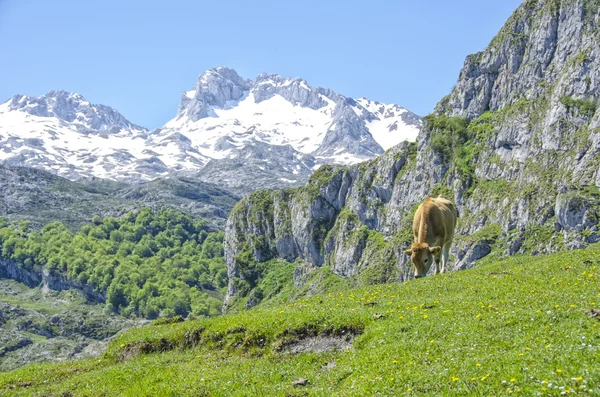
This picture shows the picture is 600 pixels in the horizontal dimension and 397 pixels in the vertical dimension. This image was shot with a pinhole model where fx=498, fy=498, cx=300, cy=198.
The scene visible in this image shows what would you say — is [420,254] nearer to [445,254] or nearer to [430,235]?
[430,235]

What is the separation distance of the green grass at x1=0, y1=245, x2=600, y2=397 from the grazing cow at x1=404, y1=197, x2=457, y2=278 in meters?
2.12

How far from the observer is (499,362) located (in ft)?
49.2

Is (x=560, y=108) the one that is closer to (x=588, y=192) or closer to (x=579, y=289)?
(x=588, y=192)

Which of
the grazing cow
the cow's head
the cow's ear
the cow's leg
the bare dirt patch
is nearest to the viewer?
the bare dirt patch

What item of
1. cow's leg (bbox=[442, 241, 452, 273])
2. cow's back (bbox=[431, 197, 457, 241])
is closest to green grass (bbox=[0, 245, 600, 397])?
cow's leg (bbox=[442, 241, 452, 273])

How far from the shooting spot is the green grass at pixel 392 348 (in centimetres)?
1455

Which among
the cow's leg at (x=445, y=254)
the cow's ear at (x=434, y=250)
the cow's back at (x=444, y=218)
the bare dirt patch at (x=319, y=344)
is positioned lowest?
the bare dirt patch at (x=319, y=344)

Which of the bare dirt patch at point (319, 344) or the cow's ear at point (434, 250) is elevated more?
the cow's ear at point (434, 250)

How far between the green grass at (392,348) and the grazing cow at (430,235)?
212cm

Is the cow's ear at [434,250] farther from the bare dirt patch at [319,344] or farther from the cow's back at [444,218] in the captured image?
the bare dirt patch at [319,344]

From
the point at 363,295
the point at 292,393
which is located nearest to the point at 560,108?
the point at 363,295

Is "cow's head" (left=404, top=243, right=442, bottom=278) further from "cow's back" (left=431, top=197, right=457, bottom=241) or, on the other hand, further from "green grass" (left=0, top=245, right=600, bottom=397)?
"cow's back" (left=431, top=197, right=457, bottom=241)

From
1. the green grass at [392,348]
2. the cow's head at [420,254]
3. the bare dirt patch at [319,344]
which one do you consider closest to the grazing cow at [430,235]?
the cow's head at [420,254]

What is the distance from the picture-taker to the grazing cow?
3216cm
